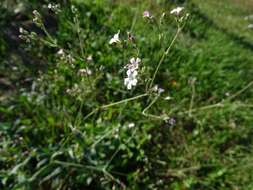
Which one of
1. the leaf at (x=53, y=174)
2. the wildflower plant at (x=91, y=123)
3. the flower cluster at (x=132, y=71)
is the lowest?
the leaf at (x=53, y=174)

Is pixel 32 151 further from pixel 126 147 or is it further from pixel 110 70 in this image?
pixel 110 70

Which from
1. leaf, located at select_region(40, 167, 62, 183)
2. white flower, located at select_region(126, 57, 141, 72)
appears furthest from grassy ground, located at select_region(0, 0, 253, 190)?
white flower, located at select_region(126, 57, 141, 72)

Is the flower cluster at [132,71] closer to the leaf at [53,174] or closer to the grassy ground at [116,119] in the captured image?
the grassy ground at [116,119]

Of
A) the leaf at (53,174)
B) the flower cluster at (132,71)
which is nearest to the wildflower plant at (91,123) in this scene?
the leaf at (53,174)

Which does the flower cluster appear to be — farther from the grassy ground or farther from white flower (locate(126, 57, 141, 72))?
the grassy ground

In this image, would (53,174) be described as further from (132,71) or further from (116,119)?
(132,71)

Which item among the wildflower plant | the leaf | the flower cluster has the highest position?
the wildflower plant

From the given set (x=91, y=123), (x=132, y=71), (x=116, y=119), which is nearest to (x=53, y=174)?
(x=91, y=123)

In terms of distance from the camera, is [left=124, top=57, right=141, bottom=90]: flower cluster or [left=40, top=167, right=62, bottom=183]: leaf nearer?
[left=124, top=57, right=141, bottom=90]: flower cluster
